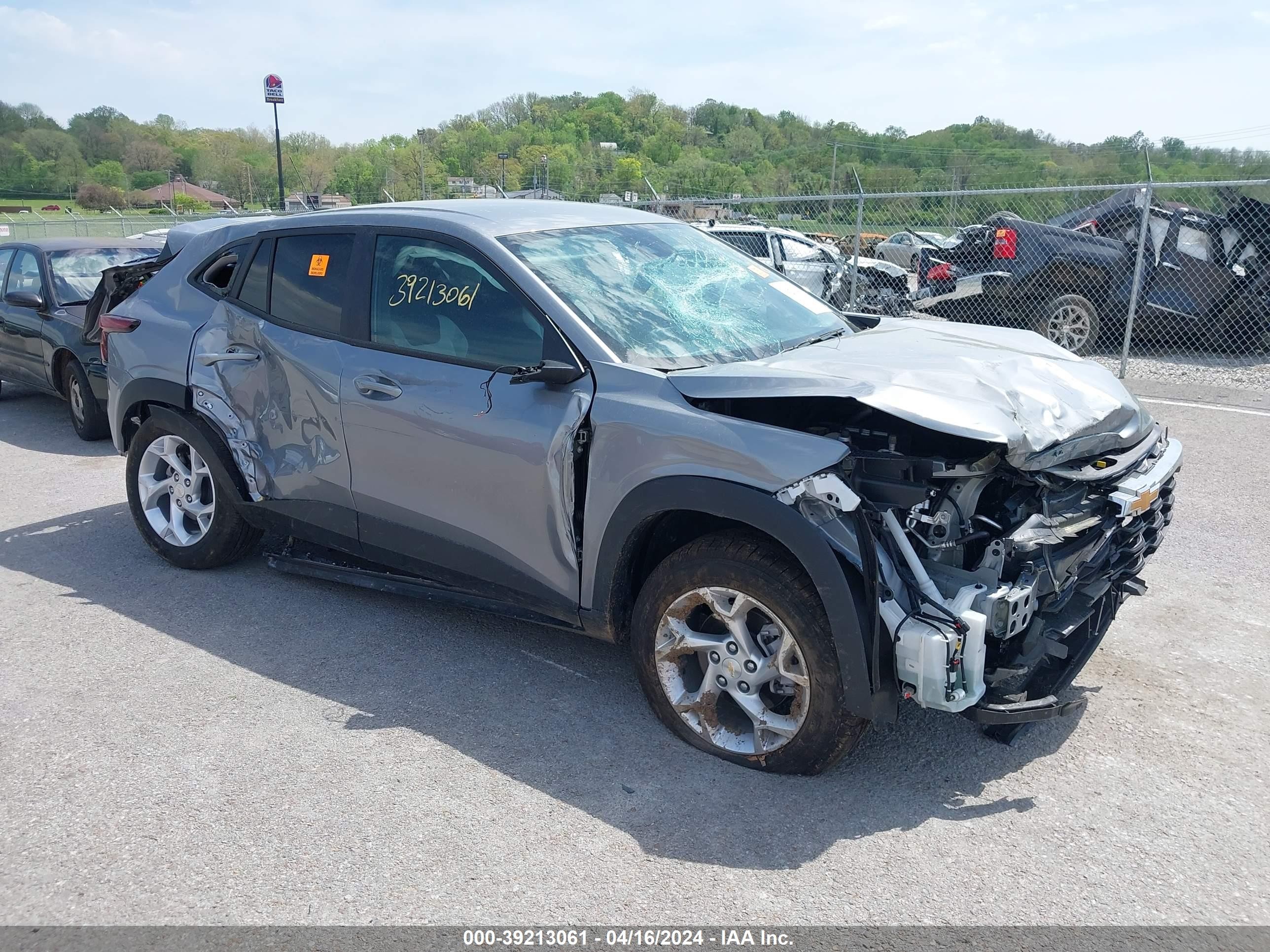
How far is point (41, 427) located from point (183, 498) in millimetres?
4908

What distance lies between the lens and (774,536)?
3.14 meters

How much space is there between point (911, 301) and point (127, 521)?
346 inches

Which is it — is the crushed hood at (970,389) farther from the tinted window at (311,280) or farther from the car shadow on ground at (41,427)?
the car shadow on ground at (41,427)

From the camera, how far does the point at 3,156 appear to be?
171ft

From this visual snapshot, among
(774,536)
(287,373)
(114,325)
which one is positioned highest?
(114,325)

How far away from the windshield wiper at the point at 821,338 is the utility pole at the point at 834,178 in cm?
776

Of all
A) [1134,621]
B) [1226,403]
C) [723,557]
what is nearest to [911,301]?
[1226,403]

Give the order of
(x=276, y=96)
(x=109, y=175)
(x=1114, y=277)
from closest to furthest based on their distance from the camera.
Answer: (x=1114, y=277) < (x=276, y=96) < (x=109, y=175)

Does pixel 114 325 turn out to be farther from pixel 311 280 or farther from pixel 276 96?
pixel 276 96

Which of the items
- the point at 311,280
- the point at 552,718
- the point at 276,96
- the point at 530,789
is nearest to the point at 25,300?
the point at 311,280

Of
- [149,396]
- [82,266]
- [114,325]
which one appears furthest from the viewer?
[82,266]

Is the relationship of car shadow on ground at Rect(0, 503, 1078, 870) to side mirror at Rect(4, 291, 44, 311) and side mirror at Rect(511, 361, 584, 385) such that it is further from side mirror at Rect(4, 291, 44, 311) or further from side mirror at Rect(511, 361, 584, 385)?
side mirror at Rect(4, 291, 44, 311)

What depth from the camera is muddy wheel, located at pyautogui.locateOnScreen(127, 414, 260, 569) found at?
5.05m

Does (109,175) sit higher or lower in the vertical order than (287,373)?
higher
